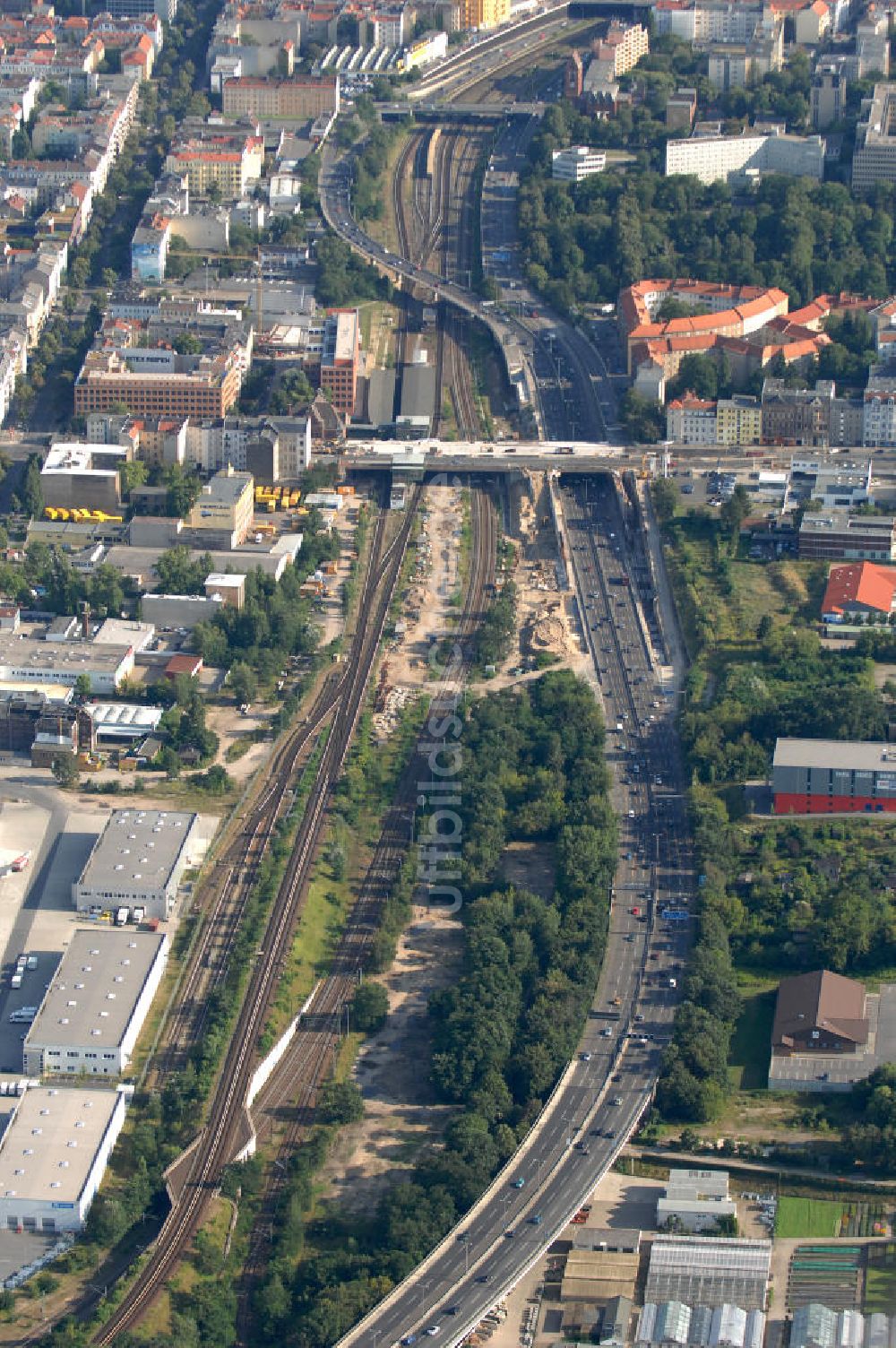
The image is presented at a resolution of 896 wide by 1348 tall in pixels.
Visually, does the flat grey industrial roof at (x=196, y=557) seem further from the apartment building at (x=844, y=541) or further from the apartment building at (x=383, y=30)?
the apartment building at (x=383, y=30)

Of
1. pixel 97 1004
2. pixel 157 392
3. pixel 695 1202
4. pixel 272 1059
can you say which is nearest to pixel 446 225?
pixel 157 392

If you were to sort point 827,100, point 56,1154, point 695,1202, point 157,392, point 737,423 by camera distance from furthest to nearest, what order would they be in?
point 827,100 < point 157,392 < point 737,423 < point 56,1154 < point 695,1202

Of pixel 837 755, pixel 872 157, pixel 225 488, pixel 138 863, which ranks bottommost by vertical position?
pixel 138 863

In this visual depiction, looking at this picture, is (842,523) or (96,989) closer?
(96,989)

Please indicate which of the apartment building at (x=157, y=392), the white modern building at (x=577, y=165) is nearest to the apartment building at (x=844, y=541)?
the apartment building at (x=157, y=392)

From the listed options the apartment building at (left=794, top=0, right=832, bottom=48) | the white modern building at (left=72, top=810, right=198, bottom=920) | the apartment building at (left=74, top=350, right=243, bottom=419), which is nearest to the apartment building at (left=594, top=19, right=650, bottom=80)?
the apartment building at (left=794, top=0, right=832, bottom=48)

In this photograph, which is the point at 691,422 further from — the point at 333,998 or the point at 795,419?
the point at 333,998
